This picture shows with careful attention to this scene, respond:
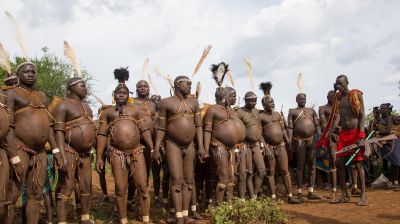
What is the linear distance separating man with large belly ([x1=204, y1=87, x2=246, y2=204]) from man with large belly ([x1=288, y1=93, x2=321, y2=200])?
254 centimetres

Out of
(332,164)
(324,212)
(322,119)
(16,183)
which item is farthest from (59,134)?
(322,119)

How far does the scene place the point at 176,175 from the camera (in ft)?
23.1

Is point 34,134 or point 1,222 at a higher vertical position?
point 34,134

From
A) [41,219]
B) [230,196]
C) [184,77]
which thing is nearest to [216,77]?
[184,77]

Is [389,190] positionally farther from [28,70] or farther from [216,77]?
[28,70]

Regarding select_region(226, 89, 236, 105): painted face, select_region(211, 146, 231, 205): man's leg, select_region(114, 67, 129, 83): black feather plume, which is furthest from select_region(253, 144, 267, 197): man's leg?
select_region(114, 67, 129, 83): black feather plume

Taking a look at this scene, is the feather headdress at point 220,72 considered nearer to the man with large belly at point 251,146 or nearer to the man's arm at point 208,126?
the man's arm at point 208,126

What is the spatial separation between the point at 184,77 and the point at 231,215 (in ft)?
8.24

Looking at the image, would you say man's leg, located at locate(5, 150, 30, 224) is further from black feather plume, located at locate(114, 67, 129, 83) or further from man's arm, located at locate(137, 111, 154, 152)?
black feather plume, located at locate(114, 67, 129, 83)

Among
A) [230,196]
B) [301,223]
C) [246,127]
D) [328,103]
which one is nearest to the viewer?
[301,223]

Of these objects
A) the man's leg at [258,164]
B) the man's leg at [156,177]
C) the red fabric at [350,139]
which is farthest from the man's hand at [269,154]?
the man's leg at [156,177]

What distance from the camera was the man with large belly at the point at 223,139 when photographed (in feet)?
25.5

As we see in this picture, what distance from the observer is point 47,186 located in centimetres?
721

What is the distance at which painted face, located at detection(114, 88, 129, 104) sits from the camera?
7176 mm
